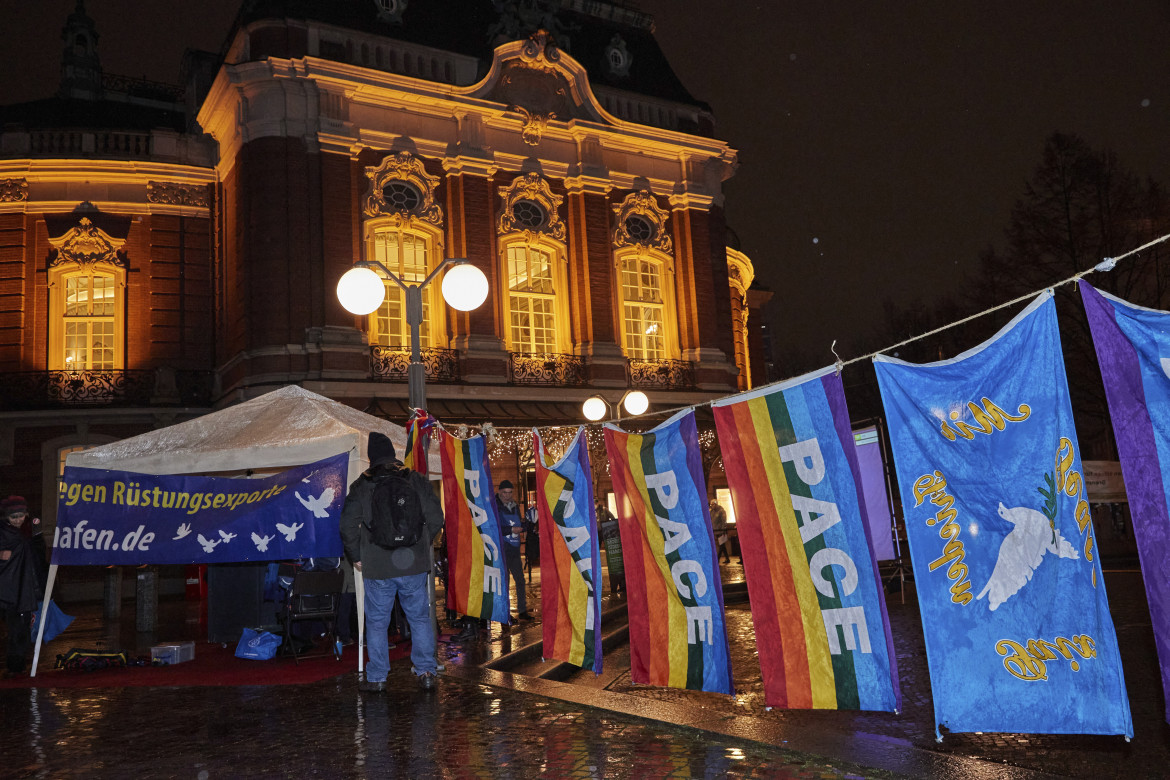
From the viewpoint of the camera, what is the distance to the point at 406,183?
2214cm

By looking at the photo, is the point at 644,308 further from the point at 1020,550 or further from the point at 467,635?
the point at 1020,550

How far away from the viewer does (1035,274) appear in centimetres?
2403

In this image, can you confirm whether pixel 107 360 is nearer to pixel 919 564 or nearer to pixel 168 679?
pixel 168 679

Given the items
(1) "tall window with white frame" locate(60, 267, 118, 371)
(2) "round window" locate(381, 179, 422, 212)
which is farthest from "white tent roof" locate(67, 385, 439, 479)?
(1) "tall window with white frame" locate(60, 267, 118, 371)

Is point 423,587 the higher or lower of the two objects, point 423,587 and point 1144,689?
the higher

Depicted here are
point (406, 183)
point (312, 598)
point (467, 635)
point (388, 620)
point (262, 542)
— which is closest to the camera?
point (388, 620)

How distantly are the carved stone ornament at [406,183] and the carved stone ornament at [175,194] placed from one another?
507cm

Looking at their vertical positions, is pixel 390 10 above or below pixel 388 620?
above

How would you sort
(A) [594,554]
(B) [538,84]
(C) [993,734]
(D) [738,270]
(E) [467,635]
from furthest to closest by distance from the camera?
1. (D) [738,270]
2. (B) [538,84]
3. (E) [467,635]
4. (A) [594,554]
5. (C) [993,734]

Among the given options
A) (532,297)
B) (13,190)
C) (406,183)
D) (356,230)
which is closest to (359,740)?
(356,230)

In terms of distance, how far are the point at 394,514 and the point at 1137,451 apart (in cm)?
518

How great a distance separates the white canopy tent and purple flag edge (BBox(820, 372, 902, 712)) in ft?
17.0

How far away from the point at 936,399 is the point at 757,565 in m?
1.50

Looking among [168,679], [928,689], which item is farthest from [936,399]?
[168,679]
